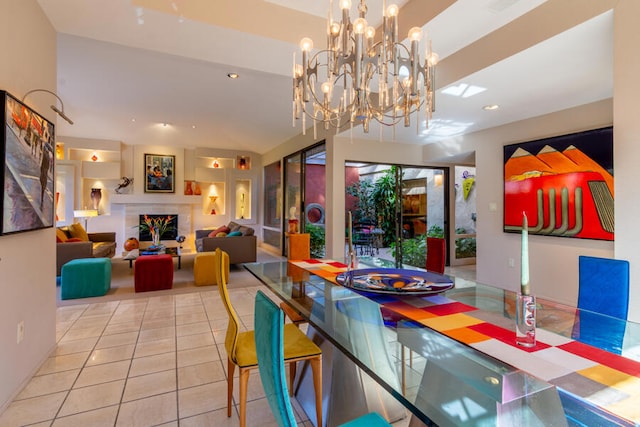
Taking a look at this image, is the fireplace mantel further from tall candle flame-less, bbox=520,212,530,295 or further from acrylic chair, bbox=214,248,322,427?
tall candle flame-less, bbox=520,212,530,295

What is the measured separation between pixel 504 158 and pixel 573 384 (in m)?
4.08

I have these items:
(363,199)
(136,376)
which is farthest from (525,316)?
Answer: (363,199)

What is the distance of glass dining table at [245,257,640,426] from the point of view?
0.82 meters

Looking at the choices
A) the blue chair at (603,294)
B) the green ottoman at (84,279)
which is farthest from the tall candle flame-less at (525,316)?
the green ottoman at (84,279)

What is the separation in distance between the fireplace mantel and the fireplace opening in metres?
0.38

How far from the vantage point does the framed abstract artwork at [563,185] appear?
324 centimetres

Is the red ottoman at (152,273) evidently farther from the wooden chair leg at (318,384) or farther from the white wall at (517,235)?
the white wall at (517,235)

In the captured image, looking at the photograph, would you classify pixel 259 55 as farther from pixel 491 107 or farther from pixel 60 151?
pixel 60 151

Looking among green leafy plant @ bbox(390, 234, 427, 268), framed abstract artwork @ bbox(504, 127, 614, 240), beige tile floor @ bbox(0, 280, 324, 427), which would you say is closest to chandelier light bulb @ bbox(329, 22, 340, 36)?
beige tile floor @ bbox(0, 280, 324, 427)

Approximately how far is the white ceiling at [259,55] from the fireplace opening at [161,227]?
327 cm

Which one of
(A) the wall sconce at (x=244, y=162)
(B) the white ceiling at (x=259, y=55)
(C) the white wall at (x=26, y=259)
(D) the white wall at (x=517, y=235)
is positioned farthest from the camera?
(A) the wall sconce at (x=244, y=162)

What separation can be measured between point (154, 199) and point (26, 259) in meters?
6.33

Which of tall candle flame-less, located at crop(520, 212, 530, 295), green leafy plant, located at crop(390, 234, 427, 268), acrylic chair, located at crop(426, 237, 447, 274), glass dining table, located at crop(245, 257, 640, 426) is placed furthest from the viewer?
green leafy plant, located at crop(390, 234, 427, 268)

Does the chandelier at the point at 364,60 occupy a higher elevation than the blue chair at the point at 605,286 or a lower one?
higher
